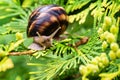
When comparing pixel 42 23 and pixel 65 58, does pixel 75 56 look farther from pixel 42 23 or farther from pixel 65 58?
pixel 42 23

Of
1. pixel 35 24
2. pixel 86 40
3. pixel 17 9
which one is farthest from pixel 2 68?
pixel 17 9

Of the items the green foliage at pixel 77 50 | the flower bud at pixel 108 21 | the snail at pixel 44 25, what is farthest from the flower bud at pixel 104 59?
the snail at pixel 44 25

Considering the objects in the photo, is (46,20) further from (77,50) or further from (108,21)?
(108,21)

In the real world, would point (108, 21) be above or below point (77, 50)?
above

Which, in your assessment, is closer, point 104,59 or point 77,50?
point 104,59

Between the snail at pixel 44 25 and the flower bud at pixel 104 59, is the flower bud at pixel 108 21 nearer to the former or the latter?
the flower bud at pixel 104 59

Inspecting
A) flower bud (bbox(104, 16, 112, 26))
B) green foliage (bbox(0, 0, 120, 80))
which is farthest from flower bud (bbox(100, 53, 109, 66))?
flower bud (bbox(104, 16, 112, 26))

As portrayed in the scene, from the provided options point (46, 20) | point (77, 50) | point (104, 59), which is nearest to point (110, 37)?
point (104, 59)
